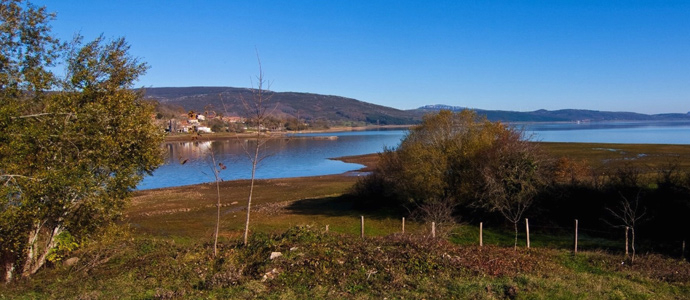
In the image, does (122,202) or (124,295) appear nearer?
(124,295)

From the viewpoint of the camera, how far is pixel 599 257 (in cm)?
1496

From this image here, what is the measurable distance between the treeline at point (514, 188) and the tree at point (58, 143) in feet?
44.4

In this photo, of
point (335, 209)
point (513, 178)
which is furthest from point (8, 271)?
point (335, 209)

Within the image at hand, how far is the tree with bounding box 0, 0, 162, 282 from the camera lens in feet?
39.3

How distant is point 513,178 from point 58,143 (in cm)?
2394

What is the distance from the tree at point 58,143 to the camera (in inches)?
472

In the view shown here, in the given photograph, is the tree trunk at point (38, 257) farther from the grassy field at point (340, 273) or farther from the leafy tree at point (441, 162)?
the leafy tree at point (441, 162)

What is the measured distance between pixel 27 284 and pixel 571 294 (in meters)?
13.4

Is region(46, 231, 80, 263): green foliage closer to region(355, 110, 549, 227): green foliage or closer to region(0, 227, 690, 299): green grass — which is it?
region(0, 227, 690, 299): green grass

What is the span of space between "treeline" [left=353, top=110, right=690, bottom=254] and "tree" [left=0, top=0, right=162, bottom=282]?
44.4ft

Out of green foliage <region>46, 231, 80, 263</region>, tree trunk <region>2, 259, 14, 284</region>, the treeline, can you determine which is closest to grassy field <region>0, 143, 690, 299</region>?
green foliage <region>46, 231, 80, 263</region>

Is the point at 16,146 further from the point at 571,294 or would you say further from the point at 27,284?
the point at 571,294

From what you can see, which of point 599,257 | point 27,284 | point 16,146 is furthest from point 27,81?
point 599,257

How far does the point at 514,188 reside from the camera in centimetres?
2859
